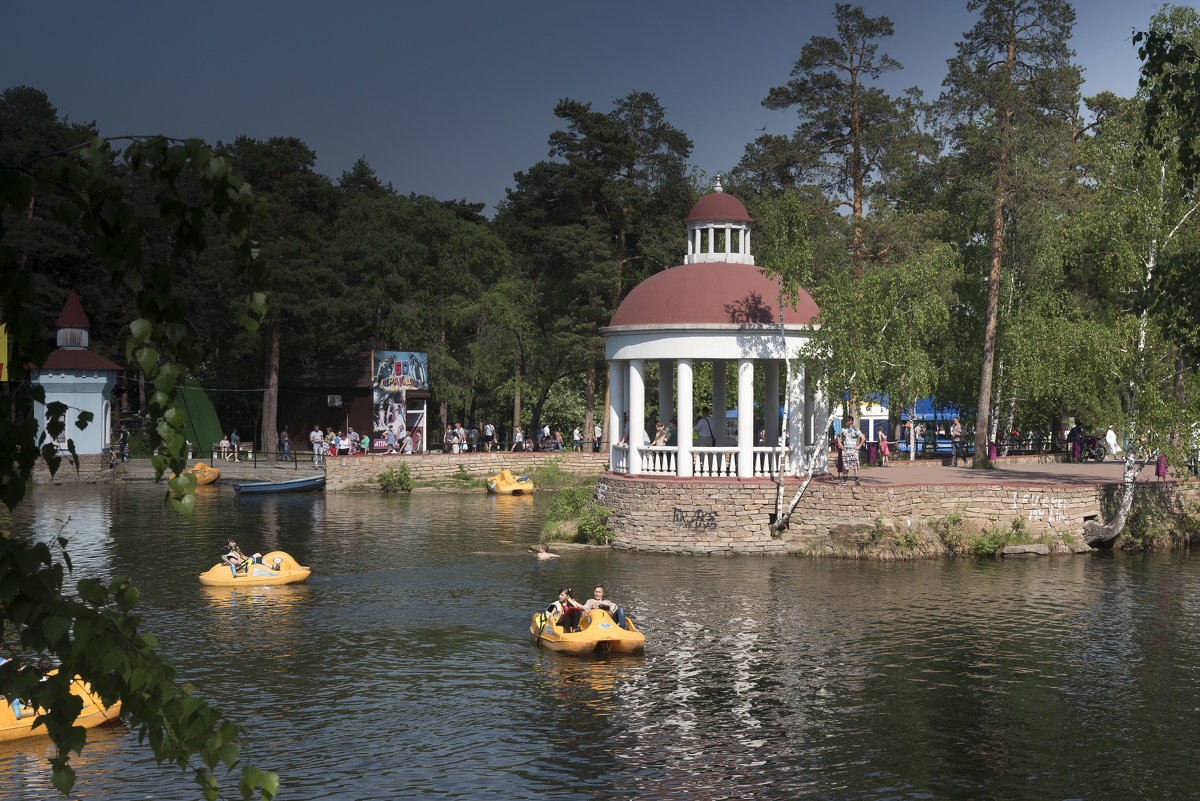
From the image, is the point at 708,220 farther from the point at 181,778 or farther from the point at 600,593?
the point at 181,778

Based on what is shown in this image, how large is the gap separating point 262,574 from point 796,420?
1431 cm

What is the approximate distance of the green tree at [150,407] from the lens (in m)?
4.20

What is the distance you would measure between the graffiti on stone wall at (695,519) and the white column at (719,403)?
5154 millimetres

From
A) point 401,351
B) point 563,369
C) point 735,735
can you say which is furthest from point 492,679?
point 563,369

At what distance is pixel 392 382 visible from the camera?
5775cm

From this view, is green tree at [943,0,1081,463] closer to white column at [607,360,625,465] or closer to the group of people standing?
white column at [607,360,625,465]

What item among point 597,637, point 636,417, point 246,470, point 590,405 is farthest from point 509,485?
point 597,637

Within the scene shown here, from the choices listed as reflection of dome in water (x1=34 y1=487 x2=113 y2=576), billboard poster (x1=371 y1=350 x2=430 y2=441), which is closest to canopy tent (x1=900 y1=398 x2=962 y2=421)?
billboard poster (x1=371 y1=350 x2=430 y2=441)

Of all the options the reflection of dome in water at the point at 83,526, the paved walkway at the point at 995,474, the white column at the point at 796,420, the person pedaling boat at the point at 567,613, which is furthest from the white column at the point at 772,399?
the reflection of dome in water at the point at 83,526

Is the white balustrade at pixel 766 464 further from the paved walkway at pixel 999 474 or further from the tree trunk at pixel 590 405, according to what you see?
the tree trunk at pixel 590 405

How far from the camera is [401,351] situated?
57.9 m

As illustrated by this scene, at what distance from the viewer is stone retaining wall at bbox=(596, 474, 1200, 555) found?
96.6 feet

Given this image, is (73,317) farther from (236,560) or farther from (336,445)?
(236,560)

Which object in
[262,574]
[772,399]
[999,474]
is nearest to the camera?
[262,574]
